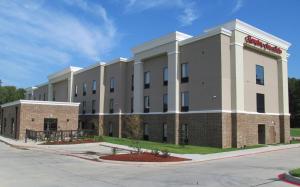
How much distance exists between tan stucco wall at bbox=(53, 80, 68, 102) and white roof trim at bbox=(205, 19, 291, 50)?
115 ft

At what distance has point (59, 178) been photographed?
14.8 metres

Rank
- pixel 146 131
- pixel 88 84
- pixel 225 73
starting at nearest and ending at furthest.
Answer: pixel 225 73
pixel 146 131
pixel 88 84

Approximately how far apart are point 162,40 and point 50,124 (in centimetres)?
1791

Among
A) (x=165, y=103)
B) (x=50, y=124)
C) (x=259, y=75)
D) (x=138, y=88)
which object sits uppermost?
(x=259, y=75)

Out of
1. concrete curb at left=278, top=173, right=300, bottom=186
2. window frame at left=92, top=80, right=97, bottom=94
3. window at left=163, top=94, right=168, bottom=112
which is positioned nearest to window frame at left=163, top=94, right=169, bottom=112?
window at left=163, top=94, right=168, bottom=112

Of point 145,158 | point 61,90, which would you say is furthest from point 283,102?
point 61,90

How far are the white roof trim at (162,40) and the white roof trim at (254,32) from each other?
10.3 ft

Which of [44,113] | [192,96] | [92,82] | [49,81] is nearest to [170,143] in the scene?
[192,96]

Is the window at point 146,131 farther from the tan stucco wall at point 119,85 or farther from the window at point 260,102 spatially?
the window at point 260,102

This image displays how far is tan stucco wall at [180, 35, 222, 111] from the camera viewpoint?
32.2 m

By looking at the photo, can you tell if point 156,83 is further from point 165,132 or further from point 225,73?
point 225,73

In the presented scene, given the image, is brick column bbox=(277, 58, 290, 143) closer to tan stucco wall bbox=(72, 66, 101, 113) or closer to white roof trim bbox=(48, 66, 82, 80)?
tan stucco wall bbox=(72, 66, 101, 113)

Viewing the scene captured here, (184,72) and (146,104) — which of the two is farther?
(146,104)

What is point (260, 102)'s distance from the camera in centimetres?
3578
